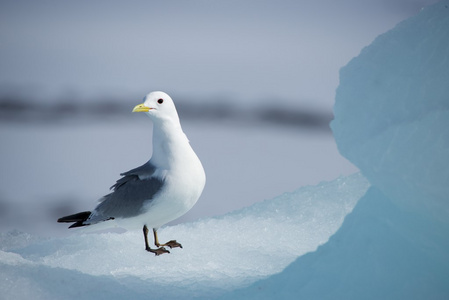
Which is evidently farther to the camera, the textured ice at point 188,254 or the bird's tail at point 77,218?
the bird's tail at point 77,218

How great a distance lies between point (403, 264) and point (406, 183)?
0.23 meters

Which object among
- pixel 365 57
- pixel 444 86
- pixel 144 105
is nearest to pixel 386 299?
pixel 444 86

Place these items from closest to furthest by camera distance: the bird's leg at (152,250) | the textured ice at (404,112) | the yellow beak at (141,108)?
the textured ice at (404,112) < the yellow beak at (141,108) < the bird's leg at (152,250)

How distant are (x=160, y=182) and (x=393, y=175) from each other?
0.74m

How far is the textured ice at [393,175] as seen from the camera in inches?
58.5

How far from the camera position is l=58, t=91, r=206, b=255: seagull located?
1.79 metres

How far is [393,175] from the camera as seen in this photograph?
61.3 inches

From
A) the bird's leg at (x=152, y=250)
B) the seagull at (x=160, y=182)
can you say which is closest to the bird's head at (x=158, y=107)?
the seagull at (x=160, y=182)

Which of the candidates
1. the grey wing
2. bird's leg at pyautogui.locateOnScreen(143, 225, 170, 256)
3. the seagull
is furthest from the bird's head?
bird's leg at pyautogui.locateOnScreen(143, 225, 170, 256)

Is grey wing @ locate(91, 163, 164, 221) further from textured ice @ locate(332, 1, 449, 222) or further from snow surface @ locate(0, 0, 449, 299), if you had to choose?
textured ice @ locate(332, 1, 449, 222)

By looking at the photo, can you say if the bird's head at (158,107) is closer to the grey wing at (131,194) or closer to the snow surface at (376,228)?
the grey wing at (131,194)

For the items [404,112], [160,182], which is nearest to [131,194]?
[160,182]

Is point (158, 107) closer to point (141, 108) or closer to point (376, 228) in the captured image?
point (141, 108)

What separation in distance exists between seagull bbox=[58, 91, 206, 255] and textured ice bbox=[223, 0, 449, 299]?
1.25ft
